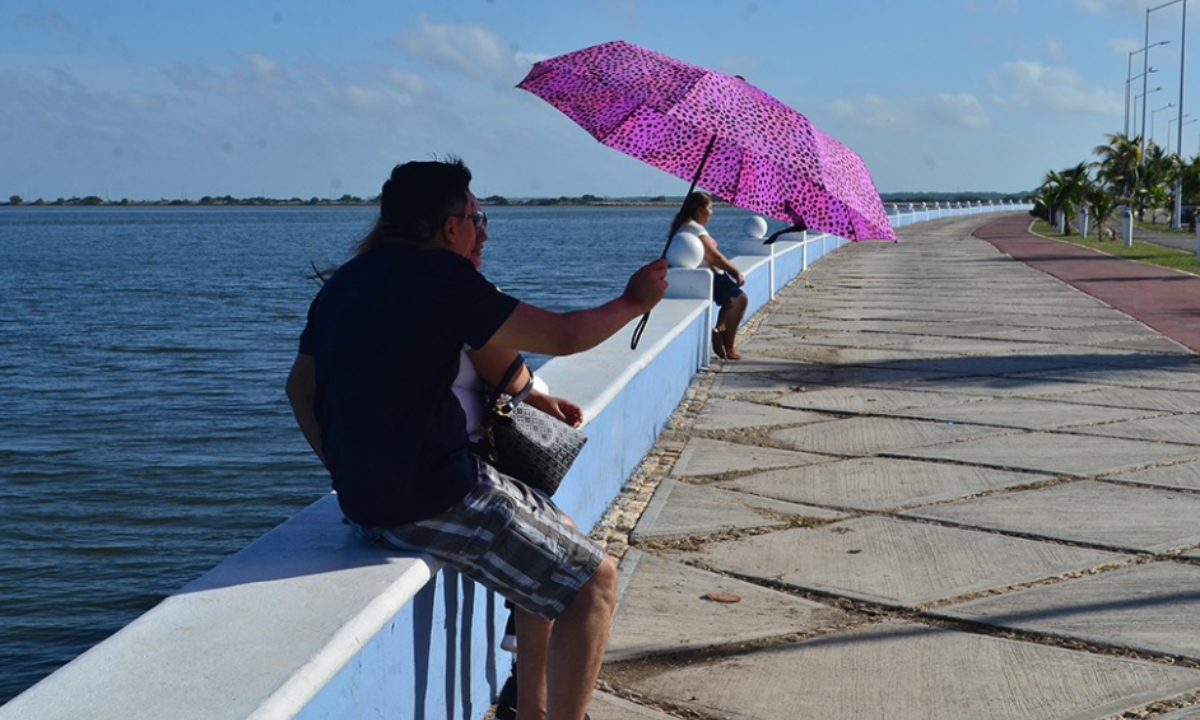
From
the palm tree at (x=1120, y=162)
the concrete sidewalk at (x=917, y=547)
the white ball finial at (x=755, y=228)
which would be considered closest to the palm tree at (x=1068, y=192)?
the palm tree at (x=1120, y=162)

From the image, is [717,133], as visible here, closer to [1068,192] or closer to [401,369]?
[401,369]

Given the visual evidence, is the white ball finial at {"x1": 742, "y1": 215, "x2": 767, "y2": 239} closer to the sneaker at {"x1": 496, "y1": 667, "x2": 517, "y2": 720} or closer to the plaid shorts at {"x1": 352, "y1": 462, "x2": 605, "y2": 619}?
the sneaker at {"x1": 496, "y1": 667, "x2": 517, "y2": 720}

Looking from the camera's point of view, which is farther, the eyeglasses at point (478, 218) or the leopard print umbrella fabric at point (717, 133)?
the leopard print umbrella fabric at point (717, 133)

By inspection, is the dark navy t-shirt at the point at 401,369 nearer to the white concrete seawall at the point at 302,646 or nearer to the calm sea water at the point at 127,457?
the white concrete seawall at the point at 302,646

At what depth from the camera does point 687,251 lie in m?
10.3

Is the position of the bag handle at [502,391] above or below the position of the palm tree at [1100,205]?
above

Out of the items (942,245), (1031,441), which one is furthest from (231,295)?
(1031,441)

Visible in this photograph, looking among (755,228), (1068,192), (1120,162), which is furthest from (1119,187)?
(755,228)

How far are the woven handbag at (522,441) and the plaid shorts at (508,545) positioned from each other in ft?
1.04

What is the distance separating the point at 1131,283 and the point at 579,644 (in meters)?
19.4

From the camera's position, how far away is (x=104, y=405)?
17.7 meters

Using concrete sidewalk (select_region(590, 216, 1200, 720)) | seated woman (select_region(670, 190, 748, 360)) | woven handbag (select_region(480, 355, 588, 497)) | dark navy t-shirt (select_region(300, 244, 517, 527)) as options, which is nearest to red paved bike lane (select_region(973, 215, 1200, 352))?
concrete sidewalk (select_region(590, 216, 1200, 720))

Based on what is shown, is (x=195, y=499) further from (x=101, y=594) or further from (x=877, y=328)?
(x=877, y=328)

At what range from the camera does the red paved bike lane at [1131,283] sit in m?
14.7
